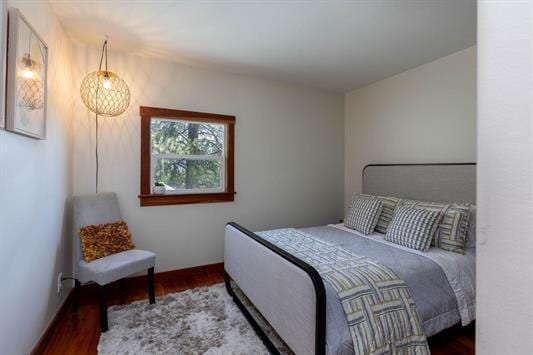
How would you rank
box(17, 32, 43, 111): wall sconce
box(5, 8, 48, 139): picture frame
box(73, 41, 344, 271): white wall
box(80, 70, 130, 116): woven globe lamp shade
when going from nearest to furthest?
1. box(5, 8, 48, 139): picture frame
2. box(17, 32, 43, 111): wall sconce
3. box(80, 70, 130, 116): woven globe lamp shade
4. box(73, 41, 344, 271): white wall

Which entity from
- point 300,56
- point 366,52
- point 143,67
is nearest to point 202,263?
point 143,67

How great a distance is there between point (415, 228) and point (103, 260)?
2.69 metres

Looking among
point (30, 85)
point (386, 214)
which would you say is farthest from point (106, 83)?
point (386, 214)

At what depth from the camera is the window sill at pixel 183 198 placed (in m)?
2.94

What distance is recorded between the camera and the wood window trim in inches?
114

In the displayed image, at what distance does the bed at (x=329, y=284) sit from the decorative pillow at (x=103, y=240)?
985 millimetres

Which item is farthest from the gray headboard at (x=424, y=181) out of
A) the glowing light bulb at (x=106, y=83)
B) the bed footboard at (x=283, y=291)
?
the glowing light bulb at (x=106, y=83)

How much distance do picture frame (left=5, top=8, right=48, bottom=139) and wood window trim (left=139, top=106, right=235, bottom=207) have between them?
3.61ft

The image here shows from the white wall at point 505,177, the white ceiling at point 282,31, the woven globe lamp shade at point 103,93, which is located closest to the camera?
the white wall at point 505,177

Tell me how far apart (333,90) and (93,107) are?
3.09 m

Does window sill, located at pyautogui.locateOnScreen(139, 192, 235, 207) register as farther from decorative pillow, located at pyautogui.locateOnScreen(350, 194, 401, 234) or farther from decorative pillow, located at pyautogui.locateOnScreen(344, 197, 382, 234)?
decorative pillow, located at pyautogui.locateOnScreen(350, 194, 401, 234)

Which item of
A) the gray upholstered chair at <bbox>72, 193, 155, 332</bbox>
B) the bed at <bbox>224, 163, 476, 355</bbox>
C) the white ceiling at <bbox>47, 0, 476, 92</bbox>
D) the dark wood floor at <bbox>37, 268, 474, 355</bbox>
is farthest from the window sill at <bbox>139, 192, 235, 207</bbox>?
the white ceiling at <bbox>47, 0, 476, 92</bbox>

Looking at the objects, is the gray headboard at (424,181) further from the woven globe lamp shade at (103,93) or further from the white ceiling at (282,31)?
the woven globe lamp shade at (103,93)

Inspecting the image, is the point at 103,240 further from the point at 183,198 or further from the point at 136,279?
the point at 183,198
